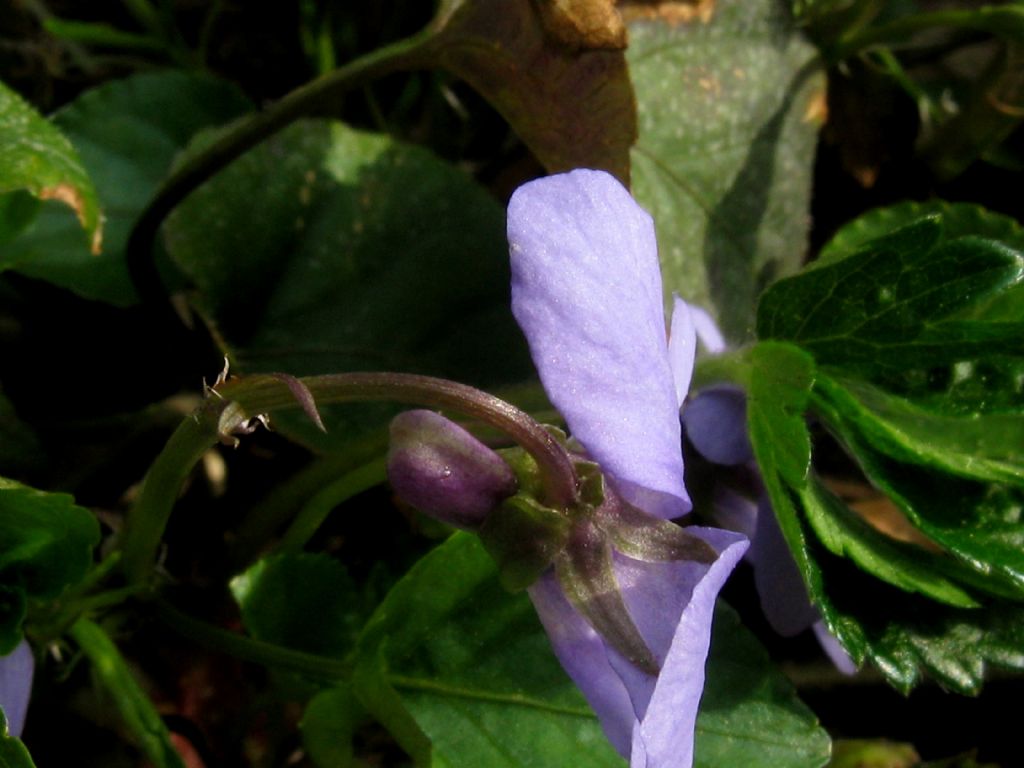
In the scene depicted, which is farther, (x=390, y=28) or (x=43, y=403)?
(x=390, y=28)

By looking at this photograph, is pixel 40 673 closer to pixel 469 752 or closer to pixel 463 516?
pixel 469 752

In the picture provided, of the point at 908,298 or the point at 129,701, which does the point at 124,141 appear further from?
the point at 908,298

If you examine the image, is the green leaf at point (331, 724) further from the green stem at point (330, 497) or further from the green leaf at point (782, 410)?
the green leaf at point (782, 410)

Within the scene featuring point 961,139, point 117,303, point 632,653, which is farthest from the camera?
point 961,139

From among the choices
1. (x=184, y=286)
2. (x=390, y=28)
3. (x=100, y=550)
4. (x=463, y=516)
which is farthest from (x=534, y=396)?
(x=390, y=28)

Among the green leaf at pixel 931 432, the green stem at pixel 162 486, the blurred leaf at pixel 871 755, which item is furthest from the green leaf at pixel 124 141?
the blurred leaf at pixel 871 755

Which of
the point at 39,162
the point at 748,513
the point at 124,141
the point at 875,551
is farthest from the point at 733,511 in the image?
the point at 124,141

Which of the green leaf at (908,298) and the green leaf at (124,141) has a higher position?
the green leaf at (908,298)
